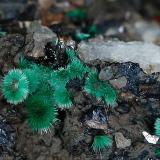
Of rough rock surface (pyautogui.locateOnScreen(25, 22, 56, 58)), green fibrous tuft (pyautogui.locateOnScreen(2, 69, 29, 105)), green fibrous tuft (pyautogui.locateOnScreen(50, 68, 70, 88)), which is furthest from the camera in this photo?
rough rock surface (pyautogui.locateOnScreen(25, 22, 56, 58))

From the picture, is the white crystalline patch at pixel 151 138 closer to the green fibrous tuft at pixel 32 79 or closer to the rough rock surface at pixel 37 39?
the green fibrous tuft at pixel 32 79

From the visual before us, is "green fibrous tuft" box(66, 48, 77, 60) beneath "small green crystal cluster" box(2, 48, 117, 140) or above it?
above

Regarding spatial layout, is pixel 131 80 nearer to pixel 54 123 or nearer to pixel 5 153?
pixel 54 123

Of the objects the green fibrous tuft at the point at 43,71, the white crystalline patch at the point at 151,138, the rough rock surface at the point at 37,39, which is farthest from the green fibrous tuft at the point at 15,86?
the white crystalline patch at the point at 151,138

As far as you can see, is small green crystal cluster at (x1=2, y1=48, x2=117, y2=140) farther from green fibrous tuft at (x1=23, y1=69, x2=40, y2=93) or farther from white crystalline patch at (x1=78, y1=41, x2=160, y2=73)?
white crystalline patch at (x1=78, y1=41, x2=160, y2=73)

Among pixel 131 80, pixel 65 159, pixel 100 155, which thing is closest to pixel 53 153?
pixel 65 159

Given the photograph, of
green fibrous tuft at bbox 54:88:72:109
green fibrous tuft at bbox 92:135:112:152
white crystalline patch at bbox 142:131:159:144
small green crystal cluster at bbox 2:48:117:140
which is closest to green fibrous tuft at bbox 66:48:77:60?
small green crystal cluster at bbox 2:48:117:140
